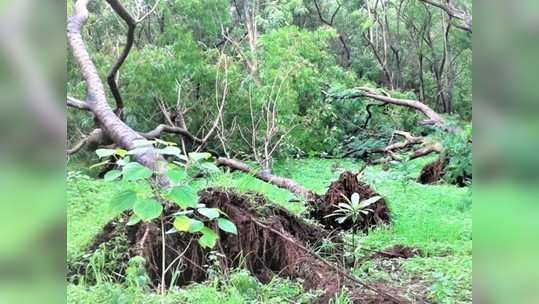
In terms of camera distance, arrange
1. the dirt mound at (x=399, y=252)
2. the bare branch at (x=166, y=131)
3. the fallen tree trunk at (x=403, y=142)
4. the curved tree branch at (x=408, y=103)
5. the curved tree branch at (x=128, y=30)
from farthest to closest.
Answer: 1. the fallen tree trunk at (x=403, y=142)
2. the curved tree branch at (x=408, y=103)
3. the bare branch at (x=166, y=131)
4. the curved tree branch at (x=128, y=30)
5. the dirt mound at (x=399, y=252)

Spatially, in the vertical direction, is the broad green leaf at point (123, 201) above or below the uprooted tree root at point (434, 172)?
above

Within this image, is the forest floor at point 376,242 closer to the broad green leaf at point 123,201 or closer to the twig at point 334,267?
the twig at point 334,267

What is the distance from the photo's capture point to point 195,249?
2410 millimetres

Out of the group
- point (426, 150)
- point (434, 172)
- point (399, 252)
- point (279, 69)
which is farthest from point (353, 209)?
point (279, 69)

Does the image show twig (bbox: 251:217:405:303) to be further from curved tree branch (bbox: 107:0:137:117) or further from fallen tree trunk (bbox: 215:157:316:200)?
curved tree branch (bbox: 107:0:137:117)

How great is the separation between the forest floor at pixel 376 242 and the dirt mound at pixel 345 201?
85 mm

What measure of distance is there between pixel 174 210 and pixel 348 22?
536 cm

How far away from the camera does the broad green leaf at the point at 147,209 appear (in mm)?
1707

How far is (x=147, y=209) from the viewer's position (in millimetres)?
1722

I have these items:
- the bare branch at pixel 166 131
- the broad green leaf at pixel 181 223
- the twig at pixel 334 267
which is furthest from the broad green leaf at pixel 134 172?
the bare branch at pixel 166 131

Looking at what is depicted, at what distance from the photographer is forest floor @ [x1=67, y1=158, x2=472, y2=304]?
2039mm

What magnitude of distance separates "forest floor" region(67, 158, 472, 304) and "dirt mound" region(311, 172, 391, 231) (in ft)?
0.28

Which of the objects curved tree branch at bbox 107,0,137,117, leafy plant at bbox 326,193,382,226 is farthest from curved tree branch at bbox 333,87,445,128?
curved tree branch at bbox 107,0,137,117
